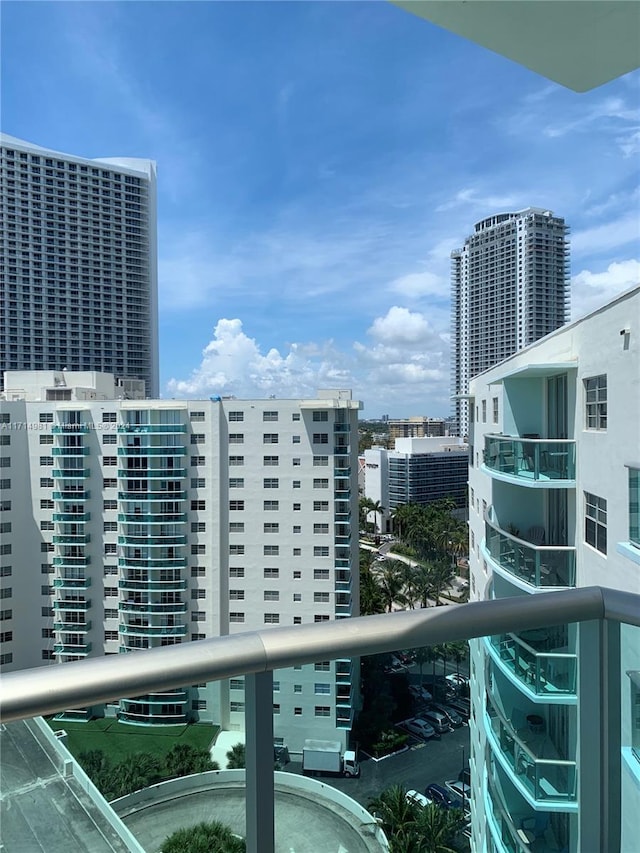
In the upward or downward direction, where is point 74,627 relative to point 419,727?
downward

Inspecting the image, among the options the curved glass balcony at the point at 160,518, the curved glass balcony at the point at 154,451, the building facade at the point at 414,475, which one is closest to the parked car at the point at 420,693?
the curved glass balcony at the point at 154,451

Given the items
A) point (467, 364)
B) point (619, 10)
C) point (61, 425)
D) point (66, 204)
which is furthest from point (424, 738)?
point (66, 204)

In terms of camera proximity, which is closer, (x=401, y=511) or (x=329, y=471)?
(x=329, y=471)

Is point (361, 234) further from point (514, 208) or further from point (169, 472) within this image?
point (169, 472)

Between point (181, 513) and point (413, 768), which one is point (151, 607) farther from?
point (413, 768)

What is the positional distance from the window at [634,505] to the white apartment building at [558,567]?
16mm

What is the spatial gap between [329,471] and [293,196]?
16930 millimetres

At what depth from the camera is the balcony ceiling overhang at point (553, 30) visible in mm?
1326

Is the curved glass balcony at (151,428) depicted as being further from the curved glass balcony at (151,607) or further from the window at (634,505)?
the window at (634,505)

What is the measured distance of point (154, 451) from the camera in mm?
16281

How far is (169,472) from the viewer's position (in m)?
16.5

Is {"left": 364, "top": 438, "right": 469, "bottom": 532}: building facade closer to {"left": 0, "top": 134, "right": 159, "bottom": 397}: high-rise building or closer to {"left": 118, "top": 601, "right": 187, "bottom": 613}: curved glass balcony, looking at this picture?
{"left": 0, "top": 134, "right": 159, "bottom": 397}: high-rise building

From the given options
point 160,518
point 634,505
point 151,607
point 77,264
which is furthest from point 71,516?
point 77,264

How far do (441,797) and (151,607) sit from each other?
17.3 metres
